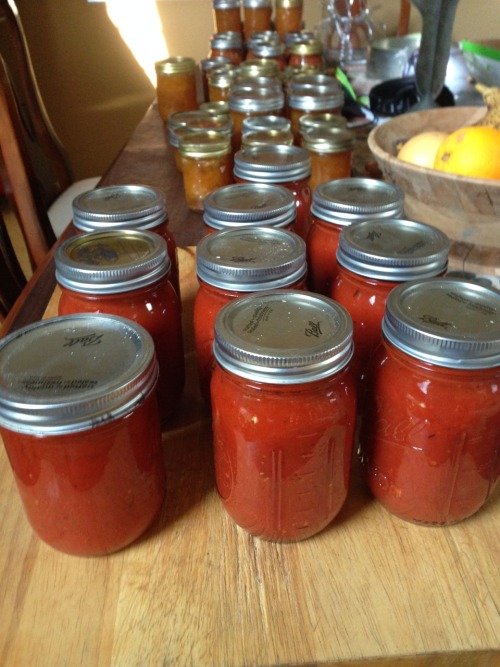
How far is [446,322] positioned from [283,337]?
132mm

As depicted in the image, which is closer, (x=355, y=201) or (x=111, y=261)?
(x=111, y=261)

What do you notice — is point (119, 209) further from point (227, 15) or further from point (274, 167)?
point (227, 15)

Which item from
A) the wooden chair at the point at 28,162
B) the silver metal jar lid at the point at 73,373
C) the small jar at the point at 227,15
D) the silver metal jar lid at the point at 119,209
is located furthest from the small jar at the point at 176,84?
the silver metal jar lid at the point at 73,373

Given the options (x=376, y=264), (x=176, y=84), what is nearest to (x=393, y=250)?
(x=376, y=264)

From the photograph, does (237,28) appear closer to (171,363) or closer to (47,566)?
(171,363)

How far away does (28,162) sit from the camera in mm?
1295

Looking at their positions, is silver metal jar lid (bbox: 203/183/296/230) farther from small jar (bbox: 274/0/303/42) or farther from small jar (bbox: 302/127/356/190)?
small jar (bbox: 274/0/303/42)

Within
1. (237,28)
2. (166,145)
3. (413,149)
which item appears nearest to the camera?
(413,149)

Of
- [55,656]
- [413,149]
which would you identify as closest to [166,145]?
[413,149]

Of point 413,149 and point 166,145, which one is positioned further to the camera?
point 166,145

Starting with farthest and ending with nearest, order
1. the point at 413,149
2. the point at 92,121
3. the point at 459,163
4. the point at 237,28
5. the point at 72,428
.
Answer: the point at 92,121 → the point at 237,28 → the point at 413,149 → the point at 459,163 → the point at 72,428

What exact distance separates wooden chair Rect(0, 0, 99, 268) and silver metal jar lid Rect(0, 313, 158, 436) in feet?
2.85

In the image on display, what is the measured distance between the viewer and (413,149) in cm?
91

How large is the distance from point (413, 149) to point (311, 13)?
2419mm
